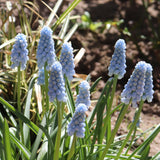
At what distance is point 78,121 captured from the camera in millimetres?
2236

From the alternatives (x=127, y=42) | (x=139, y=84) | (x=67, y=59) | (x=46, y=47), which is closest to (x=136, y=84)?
(x=139, y=84)

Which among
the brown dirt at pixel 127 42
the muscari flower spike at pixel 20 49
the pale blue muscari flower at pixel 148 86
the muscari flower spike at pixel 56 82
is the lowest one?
the brown dirt at pixel 127 42

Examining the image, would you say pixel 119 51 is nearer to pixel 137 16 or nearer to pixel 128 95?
pixel 128 95

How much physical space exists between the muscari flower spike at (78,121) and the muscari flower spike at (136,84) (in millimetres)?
390

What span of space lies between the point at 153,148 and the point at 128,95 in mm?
2441

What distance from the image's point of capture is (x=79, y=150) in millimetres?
3049

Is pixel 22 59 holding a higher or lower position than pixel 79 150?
higher

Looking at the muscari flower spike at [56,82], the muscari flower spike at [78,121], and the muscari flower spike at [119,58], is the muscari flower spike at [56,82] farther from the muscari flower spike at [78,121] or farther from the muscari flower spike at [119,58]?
the muscari flower spike at [119,58]

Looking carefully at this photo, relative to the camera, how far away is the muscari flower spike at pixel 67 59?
2420 millimetres

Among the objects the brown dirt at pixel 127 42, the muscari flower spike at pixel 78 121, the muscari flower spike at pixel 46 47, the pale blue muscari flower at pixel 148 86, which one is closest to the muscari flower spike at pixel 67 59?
the muscari flower spike at pixel 46 47

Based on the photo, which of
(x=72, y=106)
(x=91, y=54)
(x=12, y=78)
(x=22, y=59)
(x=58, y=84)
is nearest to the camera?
(x=58, y=84)

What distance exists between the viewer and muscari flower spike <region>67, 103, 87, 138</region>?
2.17 m

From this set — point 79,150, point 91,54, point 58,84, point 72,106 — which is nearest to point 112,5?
point 91,54

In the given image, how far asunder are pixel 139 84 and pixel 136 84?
21 millimetres
